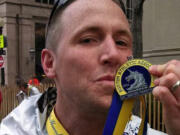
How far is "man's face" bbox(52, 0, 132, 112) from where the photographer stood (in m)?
1.44

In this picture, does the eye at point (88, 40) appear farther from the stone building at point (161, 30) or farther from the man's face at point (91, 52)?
the stone building at point (161, 30)

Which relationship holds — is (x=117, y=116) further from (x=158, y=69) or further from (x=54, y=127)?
(x=54, y=127)

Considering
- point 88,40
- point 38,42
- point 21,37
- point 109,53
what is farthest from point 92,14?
point 38,42

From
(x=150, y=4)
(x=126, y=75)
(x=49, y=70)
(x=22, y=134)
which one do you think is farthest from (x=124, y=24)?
(x=150, y=4)

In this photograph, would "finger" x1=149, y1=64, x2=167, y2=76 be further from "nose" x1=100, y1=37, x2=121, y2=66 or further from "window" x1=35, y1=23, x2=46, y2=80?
"window" x1=35, y1=23, x2=46, y2=80

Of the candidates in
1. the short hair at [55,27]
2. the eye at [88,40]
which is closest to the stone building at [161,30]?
the short hair at [55,27]

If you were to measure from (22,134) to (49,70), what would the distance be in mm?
502

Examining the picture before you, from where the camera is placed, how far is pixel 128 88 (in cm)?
132

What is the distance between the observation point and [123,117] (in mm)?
1341

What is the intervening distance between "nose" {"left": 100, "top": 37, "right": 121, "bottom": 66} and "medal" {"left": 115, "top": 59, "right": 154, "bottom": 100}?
96 millimetres

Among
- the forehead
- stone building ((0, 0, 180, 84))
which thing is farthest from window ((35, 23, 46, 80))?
the forehead

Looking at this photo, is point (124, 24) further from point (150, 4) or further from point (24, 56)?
point (24, 56)

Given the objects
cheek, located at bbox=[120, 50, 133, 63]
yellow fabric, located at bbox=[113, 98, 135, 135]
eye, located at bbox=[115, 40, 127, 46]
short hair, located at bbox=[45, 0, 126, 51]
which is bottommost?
yellow fabric, located at bbox=[113, 98, 135, 135]

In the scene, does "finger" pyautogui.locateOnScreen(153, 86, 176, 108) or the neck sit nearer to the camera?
"finger" pyautogui.locateOnScreen(153, 86, 176, 108)
